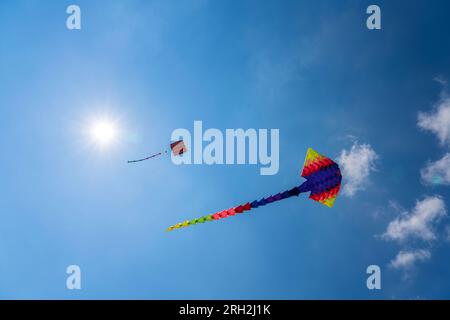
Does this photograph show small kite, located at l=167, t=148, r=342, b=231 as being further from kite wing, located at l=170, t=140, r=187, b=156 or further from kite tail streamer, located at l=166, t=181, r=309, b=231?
kite wing, located at l=170, t=140, r=187, b=156

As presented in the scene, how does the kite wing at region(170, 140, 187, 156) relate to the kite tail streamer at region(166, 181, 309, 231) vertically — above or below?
above

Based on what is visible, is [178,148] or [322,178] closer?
[322,178]

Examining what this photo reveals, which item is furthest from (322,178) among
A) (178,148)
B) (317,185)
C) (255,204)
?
(178,148)

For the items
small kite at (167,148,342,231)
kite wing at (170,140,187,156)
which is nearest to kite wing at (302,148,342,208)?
small kite at (167,148,342,231)

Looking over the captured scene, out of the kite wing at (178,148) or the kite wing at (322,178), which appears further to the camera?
the kite wing at (178,148)

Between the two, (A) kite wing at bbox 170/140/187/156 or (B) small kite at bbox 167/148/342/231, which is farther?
(A) kite wing at bbox 170/140/187/156

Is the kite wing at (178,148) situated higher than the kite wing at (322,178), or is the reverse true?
the kite wing at (178,148)

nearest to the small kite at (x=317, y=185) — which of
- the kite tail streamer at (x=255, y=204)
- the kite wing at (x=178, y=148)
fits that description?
the kite tail streamer at (x=255, y=204)

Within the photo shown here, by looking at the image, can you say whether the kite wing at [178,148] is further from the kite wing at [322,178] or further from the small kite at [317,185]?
the kite wing at [322,178]

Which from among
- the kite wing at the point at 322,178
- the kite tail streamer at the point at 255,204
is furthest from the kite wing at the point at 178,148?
the kite wing at the point at 322,178

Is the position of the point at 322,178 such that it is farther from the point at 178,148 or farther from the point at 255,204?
the point at 178,148

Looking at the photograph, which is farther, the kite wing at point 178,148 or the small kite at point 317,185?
the kite wing at point 178,148
